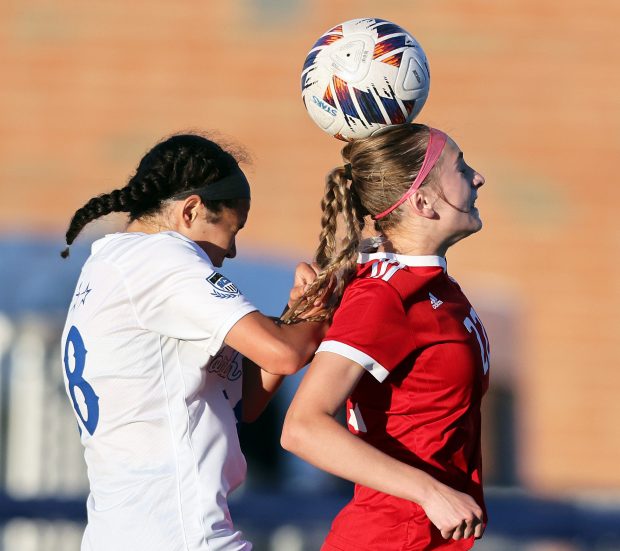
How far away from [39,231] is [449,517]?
24.2 feet

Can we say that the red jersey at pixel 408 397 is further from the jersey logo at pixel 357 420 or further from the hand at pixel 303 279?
the hand at pixel 303 279

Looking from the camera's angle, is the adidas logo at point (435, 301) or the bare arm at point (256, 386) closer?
the adidas logo at point (435, 301)

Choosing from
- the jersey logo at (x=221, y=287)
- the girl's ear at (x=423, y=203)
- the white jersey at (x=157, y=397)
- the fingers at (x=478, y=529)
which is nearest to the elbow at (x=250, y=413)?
the white jersey at (x=157, y=397)

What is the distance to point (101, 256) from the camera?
10.8 feet

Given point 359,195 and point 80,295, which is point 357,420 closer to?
point 359,195

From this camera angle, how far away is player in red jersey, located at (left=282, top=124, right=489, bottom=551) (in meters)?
2.88

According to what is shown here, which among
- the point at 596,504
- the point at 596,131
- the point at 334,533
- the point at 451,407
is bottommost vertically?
the point at 596,504

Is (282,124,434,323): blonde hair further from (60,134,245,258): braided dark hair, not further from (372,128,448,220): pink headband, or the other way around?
(60,134,245,258): braided dark hair

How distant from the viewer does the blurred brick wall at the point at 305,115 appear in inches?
380

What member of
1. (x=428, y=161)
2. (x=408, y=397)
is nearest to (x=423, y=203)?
(x=428, y=161)

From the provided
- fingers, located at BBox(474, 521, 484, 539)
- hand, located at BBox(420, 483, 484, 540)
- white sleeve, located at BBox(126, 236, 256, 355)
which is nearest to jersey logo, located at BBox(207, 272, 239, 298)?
Result: white sleeve, located at BBox(126, 236, 256, 355)

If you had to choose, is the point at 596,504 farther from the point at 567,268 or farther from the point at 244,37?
the point at 244,37

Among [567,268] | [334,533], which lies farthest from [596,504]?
[567,268]

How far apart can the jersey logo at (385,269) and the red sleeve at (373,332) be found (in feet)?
0.16
